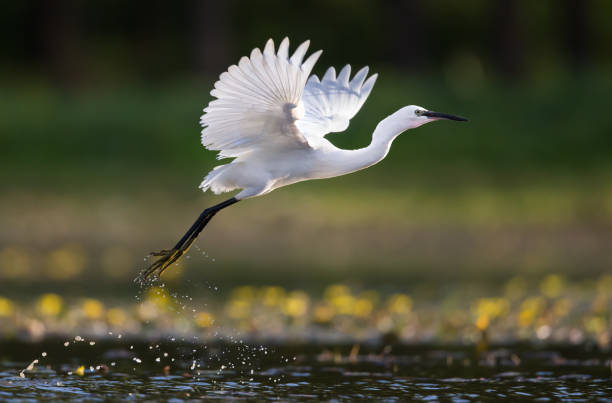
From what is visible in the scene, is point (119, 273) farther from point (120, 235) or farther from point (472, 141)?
point (472, 141)

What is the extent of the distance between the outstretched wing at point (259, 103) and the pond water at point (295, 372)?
1.53 m

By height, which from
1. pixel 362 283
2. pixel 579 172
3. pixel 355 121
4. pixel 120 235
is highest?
pixel 355 121

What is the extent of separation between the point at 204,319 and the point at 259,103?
9.75 ft

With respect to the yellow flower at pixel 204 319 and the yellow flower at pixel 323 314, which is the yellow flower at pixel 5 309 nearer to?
the yellow flower at pixel 204 319

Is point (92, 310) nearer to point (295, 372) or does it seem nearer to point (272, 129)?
point (295, 372)

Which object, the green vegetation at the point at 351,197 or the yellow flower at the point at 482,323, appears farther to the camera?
the green vegetation at the point at 351,197

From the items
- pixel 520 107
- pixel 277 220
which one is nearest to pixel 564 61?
pixel 520 107

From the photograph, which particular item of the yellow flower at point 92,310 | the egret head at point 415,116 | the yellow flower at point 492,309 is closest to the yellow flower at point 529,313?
the yellow flower at point 492,309

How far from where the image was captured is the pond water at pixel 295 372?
275 inches

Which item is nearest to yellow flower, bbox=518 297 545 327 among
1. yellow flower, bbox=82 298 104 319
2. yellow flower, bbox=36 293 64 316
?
yellow flower, bbox=82 298 104 319

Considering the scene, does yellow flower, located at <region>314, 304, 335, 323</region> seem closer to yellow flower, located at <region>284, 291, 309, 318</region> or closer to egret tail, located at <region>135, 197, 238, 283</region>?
yellow flower, located at <region>284, 291, 309, 318</region>

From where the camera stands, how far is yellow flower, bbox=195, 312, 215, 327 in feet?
31.4

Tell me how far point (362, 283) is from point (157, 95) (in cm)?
1274

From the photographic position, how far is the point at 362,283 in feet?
42.6
